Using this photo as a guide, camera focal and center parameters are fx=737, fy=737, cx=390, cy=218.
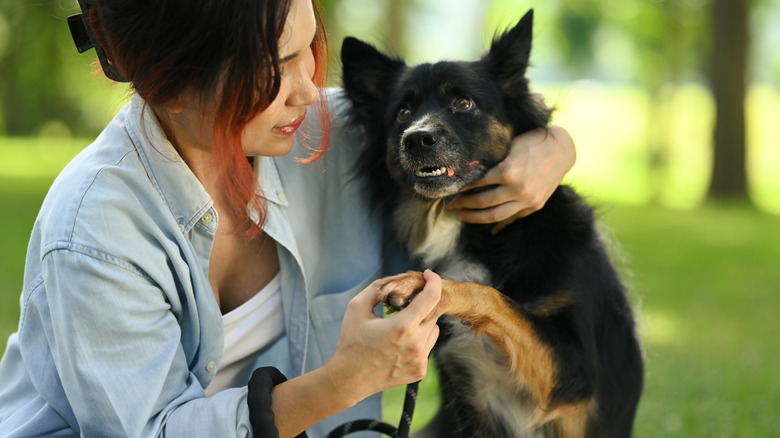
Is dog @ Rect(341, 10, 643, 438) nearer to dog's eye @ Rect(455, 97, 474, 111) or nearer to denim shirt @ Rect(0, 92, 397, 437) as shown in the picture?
dog's eye @ Rect(455, 97, 474, 111)

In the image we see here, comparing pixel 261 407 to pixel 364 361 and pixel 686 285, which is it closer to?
pixel 364 361

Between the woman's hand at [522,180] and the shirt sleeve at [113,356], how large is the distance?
0.99 metres

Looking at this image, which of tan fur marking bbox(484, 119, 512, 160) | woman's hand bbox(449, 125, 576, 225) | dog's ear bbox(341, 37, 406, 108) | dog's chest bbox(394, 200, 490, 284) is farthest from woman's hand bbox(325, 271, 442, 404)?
dog's ear bbox(341, 37, 406, 108)

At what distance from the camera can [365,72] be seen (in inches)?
106

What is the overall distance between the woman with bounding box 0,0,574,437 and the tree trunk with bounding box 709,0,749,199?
10.9 m

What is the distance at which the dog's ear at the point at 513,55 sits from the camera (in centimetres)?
255

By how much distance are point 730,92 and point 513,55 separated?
1024 cm


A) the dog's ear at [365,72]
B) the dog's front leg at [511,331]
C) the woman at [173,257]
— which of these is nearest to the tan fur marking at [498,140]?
the dog's ear at [365,72]

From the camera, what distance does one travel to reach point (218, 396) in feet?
5.74

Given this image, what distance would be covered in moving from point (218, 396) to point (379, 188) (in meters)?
1.08

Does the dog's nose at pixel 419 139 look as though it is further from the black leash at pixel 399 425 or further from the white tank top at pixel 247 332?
the black leash at pixel 399 425

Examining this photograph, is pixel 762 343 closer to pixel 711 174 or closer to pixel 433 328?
pixel 433 328

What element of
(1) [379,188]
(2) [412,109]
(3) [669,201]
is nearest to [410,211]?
(1) [379,188]

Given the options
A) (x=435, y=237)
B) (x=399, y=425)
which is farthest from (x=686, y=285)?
(x=399, y=425)
